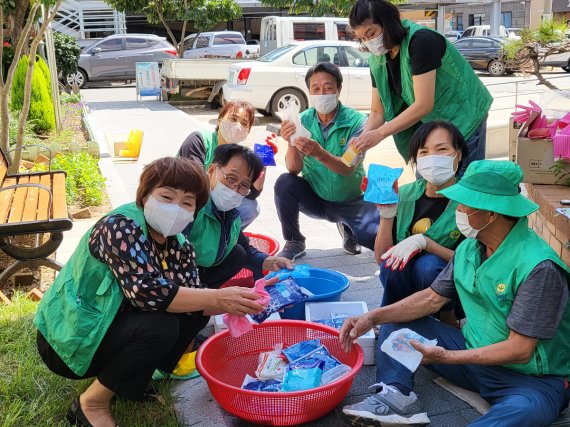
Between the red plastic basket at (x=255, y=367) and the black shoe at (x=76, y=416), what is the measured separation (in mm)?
467

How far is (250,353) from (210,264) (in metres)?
0.53

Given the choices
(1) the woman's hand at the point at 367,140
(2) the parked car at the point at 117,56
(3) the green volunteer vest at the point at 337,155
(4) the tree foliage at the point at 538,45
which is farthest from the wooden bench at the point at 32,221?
(2) the parked car at the point at 117,56

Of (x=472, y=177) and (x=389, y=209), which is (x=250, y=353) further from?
(x=472, y=177)

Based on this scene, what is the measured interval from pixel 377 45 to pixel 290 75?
9660 millimetres

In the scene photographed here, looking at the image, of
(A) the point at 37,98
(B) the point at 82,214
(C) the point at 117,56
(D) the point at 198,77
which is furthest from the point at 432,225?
(C) the point at 117,56

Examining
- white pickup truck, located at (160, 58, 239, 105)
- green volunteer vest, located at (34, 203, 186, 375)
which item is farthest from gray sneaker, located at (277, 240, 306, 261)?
white pickup truck, located at (160, 58, 239, 105)

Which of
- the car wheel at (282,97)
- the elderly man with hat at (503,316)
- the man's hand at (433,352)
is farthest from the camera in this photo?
the car wheel at (282,97)

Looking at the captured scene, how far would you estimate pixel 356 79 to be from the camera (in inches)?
529

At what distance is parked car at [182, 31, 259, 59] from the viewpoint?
871 inches

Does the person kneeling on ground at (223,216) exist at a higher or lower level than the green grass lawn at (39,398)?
higher

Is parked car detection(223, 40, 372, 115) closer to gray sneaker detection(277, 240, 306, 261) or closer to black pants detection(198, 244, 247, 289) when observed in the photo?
gray sneaker detection(277, 240, 306, 261)

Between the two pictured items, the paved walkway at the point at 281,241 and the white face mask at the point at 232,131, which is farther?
the white face mask at the point at 232,131

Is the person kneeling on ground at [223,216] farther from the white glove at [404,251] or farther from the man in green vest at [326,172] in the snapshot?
the man in green vest at [326,172]

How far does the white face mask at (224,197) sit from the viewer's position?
129 inches
